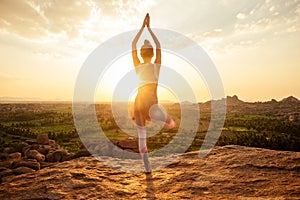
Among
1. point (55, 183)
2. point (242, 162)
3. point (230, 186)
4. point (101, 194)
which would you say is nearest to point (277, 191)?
point (230, 186)

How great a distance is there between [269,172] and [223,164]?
1136 mm

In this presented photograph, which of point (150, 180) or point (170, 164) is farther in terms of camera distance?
point (170, 164)

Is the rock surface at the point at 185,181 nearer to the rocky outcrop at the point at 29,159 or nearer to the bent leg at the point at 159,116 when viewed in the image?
the bent leg at the point at 159,116

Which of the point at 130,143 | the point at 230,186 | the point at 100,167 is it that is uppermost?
the point at 230,186

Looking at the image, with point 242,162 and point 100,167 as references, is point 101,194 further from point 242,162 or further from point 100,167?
point 242,162

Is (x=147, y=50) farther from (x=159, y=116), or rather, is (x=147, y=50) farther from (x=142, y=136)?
(x=142, y=136)

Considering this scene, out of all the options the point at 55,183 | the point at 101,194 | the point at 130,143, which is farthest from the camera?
the point at 130,143

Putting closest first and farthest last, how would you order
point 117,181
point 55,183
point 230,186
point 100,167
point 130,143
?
point 230,186, point 55,183, point 117,181, point 100,167, point 130,143

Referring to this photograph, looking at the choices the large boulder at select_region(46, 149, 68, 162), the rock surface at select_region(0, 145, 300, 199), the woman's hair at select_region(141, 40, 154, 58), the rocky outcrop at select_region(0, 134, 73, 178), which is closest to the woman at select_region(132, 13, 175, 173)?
the woman's hair at select_region(141, 40, 154, 58)

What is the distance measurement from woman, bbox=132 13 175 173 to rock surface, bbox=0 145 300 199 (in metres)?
0.99

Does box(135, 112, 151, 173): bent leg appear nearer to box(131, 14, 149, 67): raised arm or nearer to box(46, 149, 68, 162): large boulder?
box(131, 14, 149, 67): raised arm

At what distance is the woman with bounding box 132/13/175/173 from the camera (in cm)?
531

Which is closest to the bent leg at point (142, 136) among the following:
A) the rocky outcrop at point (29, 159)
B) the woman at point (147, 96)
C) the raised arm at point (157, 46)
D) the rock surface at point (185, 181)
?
the woman at point (147, 96)

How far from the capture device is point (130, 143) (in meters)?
19.8
